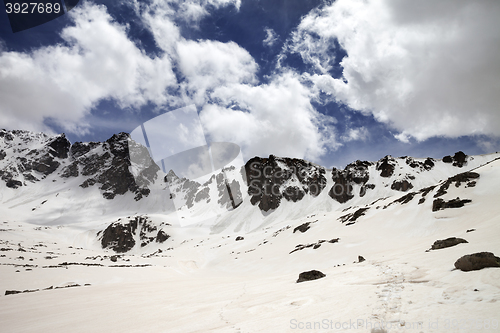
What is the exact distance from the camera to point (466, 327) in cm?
237

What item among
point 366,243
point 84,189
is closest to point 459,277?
point 366,243

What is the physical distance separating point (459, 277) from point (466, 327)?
8.58ft

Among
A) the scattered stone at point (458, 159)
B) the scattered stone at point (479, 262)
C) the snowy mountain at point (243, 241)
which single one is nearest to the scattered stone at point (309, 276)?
the snowy mountain at point (243, 241)

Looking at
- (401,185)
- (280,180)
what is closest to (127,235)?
(280,180)

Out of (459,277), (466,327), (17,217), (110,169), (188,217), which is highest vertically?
(110,169)

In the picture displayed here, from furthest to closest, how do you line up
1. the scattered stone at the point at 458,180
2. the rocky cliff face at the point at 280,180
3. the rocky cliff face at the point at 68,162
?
1. the rocky cliff face at the point at 68,162
2. the rocky cliff face at the point at 280,180
3. the scattered stone at the point at 458,180

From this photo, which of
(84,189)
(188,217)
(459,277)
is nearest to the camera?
(459,277)

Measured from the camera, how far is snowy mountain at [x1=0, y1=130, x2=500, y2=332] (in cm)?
408

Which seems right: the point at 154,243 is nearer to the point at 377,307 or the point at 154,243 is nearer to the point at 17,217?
the point at 17,217

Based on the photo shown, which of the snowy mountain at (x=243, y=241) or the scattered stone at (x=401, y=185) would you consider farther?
the scattered stone at (x=401, y=185)

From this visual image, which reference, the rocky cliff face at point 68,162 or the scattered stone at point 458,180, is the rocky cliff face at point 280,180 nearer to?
the scattered stone at point 458,180

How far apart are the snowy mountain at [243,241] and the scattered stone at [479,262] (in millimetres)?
26

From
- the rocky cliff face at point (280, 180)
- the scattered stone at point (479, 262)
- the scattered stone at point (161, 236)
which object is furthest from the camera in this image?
the rocky cliff face at point (280, 180)

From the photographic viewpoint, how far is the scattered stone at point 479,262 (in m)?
4.46
